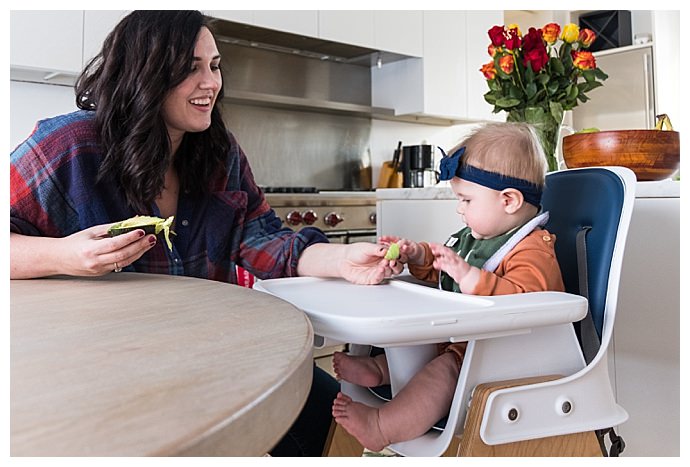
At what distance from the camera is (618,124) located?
506cm

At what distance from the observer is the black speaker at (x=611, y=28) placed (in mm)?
5039

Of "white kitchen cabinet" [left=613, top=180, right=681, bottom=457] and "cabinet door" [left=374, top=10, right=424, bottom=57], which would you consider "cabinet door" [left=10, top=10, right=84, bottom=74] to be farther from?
"white kitchen cabinet" [left=613, top=180, right=681, bottom=457]

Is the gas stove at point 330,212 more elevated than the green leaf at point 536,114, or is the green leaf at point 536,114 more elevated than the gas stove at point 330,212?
the green leaf at point 536,114

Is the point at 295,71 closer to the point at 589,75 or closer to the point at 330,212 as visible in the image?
the point at 330,212

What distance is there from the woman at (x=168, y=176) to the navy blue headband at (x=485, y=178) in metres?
0.24

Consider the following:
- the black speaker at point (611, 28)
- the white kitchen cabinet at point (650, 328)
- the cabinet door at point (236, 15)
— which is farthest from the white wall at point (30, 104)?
the black speaker at point (611, 28)

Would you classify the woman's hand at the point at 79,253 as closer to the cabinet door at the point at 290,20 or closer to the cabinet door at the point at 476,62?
the cabinet door at the point at 290,20

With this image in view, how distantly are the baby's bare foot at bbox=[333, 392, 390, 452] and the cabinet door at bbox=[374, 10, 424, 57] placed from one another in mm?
3065

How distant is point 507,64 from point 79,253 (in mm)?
1257

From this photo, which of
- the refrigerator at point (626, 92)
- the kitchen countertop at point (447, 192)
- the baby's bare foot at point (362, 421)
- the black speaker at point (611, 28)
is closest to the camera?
the baby's bare foot at point (362, 421)

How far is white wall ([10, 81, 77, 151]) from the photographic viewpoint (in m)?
2.93

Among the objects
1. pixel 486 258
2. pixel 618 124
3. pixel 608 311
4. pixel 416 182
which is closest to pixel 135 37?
pixel 486 258

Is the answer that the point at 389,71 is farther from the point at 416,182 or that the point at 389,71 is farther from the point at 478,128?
the point at 478,128

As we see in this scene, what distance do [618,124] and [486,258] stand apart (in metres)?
4.23
